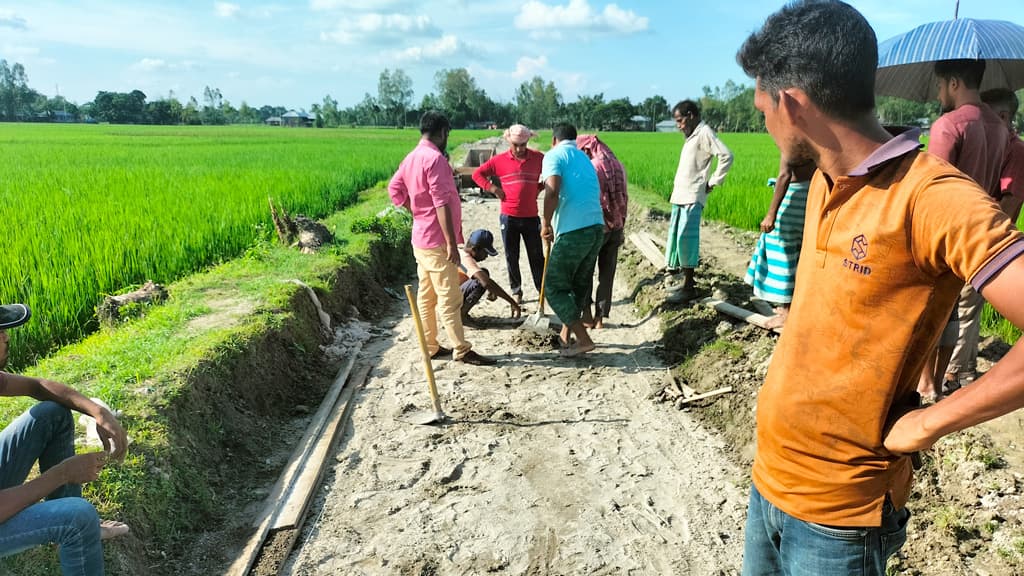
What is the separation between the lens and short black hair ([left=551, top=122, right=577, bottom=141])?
16.4 ft

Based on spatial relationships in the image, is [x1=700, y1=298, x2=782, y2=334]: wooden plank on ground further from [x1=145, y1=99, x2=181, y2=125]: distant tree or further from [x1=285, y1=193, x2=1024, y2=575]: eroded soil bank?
[x1=145, y1=99, x2=181, y2=125]: distant tree

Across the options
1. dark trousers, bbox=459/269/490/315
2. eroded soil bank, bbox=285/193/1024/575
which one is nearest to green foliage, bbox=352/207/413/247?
dark trousers, bbox=459/269/490/315

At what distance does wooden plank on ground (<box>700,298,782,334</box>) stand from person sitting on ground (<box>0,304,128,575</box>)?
4.19m

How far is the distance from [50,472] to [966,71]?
13.5ft

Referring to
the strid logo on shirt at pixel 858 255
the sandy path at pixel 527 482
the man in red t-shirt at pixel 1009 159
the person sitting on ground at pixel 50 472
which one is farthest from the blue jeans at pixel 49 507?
the man in red t-shirt at pixel 1009 159

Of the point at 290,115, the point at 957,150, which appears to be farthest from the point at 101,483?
the point at 290,115

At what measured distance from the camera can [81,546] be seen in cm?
208

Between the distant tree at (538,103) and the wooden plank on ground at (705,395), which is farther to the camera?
the distant tree at (538,103)

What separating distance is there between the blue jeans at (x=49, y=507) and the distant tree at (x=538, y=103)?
69629 millimetres

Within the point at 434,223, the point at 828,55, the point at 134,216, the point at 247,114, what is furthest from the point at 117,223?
the point at 247,114

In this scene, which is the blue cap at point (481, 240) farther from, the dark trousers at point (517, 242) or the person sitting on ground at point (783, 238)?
the person sitting on ground at point (783, 238)

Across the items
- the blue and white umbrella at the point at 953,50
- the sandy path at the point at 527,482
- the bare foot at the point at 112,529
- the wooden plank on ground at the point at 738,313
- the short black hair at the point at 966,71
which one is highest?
the blue and white umbrella at the point at 953,50

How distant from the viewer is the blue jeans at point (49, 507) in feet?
6.44

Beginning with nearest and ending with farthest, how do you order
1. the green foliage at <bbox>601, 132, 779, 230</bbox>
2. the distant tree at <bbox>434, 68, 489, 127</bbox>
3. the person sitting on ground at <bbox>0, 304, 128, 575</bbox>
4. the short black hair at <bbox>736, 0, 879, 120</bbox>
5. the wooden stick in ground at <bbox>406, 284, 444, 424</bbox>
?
1. the short black hair at <bbox>736, 0, 879, 120</bbox>
2. the person sitting on ground at <bbox>0, 304, 128, 575</bbox>
3. the wooden stick in ground at <bbox>406, 284, 444, 424</bbox>
4. the green foliage at <bbox>601, 132, 779, 230</bbox>
5. the distant tree at <bbox>434, 68, 489, 127</bbox>
